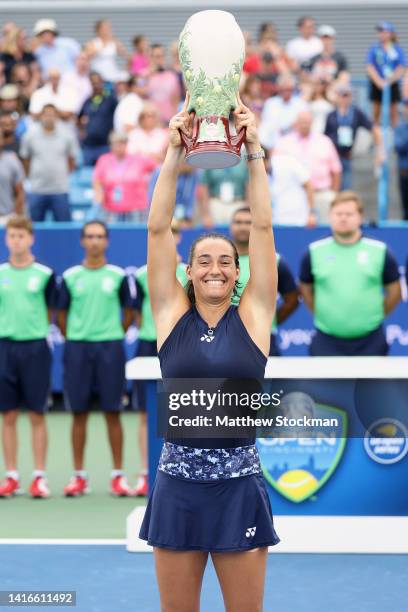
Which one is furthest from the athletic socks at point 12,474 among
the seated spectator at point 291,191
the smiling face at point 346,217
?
the seated spectator at point 291,191

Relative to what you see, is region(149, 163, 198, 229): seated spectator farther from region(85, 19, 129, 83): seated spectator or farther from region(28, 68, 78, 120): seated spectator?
region(85, 19, 129, 83): seated spectator

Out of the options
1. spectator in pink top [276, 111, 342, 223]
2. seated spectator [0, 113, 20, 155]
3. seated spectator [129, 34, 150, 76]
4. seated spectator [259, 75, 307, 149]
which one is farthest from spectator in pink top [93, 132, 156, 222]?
seated spectator [129, 34, 150, 76]

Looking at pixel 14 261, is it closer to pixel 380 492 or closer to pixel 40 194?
pixel 380 492

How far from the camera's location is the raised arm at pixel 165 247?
466 cm

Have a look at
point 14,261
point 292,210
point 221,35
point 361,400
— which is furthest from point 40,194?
point 221,35

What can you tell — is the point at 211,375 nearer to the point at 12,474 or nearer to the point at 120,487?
the point at 120,487

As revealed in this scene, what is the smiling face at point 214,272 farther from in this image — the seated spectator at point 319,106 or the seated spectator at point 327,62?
the seated spectator at point 327,62

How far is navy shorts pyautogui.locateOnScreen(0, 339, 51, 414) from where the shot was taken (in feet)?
31.1

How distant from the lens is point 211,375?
15.0 feet

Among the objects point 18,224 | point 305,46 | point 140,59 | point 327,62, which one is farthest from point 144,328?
point 305,46

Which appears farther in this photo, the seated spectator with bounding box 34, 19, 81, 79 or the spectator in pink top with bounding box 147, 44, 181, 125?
the seated spectator with bounding box 34, 19, 81, 79

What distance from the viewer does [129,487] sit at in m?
9.58

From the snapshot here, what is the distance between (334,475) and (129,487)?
2.20 m

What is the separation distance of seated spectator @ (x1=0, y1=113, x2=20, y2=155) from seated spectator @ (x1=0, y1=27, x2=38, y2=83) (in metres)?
3.05
